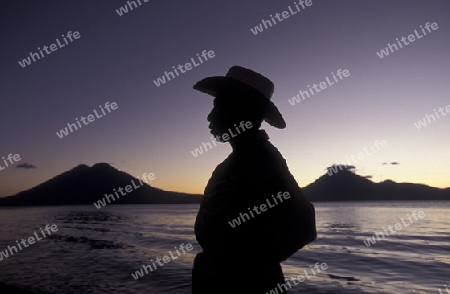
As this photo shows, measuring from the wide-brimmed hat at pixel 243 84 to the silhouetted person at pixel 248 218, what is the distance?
16cm

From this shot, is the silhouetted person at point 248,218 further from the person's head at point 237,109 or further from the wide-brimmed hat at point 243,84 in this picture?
the wide-brimmed hat at point 243,84

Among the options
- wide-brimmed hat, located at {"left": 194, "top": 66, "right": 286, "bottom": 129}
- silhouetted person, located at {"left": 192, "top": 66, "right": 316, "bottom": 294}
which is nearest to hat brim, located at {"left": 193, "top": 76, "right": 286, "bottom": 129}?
wide-brimmed hat, located at {"left": 194, "top": 66, "right": 286, "bottom": 129}

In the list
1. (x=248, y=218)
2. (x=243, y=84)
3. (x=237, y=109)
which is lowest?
(x=248, y=218)

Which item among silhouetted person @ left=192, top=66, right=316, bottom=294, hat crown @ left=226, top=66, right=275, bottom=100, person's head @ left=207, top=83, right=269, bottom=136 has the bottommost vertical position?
silhouetted person @ left=192, top=66, right=316, bottom=294

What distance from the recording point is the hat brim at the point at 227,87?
1.85 meters

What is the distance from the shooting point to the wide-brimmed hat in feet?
6.09

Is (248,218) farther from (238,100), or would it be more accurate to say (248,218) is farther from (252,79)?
(252,79)

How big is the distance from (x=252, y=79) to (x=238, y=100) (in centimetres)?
18

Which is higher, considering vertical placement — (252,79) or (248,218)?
(252,79)

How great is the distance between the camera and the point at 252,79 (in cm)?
192

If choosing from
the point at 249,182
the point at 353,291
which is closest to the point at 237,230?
the point at 249,182

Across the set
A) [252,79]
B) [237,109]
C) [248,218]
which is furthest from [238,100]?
[248,218]

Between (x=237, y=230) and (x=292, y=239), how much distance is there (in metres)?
0.26

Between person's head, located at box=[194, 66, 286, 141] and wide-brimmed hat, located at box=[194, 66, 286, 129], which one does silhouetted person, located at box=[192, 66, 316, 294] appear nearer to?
person's head, located at box=[194, 66, 286, 141]
